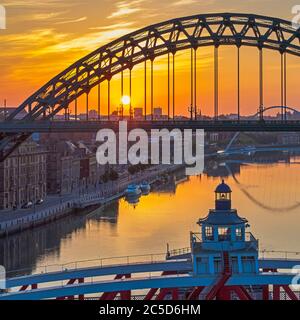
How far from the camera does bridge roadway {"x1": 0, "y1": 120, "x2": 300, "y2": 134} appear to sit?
1939 centimetres

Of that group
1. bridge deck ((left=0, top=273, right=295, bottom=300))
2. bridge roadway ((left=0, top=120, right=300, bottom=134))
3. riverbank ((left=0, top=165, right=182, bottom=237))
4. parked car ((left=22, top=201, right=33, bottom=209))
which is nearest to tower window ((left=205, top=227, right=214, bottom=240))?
bridge deck ((left=0, top=273, right=295, bottom=300))

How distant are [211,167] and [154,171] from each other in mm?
11668

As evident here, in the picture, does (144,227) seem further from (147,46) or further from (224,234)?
(224,234)

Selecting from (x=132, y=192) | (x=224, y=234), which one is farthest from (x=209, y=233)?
(x=132, y=192)

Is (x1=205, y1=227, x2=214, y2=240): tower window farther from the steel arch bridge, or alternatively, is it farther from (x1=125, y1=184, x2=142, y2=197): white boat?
(x1=125, y1=184, x2=142, y2=197): white boat

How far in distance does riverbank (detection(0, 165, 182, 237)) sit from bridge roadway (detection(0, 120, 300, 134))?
2933 millimetres

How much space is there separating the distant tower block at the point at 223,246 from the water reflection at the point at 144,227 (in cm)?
894

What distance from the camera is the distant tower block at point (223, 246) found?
6941 mm

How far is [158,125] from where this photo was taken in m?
19.9

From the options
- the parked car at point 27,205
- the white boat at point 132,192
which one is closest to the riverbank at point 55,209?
the parked car at point 27,205

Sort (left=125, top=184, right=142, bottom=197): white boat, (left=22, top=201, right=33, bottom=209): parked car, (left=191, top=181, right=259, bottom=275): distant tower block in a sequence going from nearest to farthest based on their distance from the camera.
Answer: (left=191, top=181, right=259, bottom=275): distant tower block, (left=22, top=201, right=33, bottom=209): parked car, (left=125, top=184, right=142, bottom=197): white boat

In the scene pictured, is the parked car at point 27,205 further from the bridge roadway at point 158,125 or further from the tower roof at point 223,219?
the tower roof at point 223,219

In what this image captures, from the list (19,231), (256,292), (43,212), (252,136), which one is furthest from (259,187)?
(252,136)

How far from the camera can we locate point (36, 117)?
67.4ft
